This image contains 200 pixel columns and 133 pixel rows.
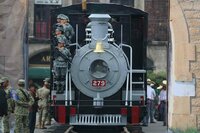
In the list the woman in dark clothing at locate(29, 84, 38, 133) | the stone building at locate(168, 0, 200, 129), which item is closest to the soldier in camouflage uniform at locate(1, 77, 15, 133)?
the woman in dark clothing at locate(29, 84, 38, 133)

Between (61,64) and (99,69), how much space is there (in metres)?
1.02

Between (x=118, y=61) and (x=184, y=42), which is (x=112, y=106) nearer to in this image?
(x=118, y=61)

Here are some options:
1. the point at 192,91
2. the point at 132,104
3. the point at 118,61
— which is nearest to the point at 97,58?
the point at 118,61

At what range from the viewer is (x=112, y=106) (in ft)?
52.6

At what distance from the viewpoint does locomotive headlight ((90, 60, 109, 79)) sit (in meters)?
15.9

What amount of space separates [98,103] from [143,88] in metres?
1.34

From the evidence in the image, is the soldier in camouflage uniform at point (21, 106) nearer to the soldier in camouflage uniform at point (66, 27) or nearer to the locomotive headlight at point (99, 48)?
the soldier in camouflage uniform at point (66, 27)

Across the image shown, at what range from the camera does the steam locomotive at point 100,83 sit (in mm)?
15875

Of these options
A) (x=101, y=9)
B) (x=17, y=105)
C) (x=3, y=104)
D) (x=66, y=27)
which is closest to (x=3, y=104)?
(x=3, y=104)

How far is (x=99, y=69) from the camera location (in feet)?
52.3

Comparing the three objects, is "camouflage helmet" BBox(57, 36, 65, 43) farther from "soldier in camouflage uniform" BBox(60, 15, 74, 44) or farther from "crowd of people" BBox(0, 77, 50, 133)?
"crowd of people" BBox(0, 77, 50, 133)

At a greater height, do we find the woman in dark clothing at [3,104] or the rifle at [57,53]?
the rifle at [57,53]

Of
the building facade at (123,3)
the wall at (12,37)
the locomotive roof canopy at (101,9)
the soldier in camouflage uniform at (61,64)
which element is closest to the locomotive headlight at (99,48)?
the soldier in camouflage uniform at (61,64)

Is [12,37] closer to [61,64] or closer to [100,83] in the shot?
[61,64]
